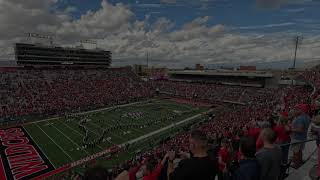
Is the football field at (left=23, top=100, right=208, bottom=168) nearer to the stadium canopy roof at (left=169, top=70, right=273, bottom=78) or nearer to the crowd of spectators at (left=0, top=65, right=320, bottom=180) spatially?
the crowd of spectators at (left=0, top=65, right=320, bottom=180)

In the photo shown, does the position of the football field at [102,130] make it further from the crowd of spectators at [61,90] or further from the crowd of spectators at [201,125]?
the crowd of spectators at [201,125]

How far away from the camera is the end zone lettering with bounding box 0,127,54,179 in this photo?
782 inches

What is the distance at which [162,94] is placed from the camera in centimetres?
6147

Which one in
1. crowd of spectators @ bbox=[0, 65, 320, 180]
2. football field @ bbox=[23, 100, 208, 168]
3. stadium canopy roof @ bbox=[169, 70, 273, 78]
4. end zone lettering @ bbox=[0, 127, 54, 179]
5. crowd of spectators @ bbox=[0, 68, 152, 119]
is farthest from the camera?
stadium canopy roof @ bbox=[169, 70, 273, 78]

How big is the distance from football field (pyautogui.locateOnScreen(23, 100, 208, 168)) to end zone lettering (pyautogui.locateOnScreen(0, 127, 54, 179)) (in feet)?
2.14

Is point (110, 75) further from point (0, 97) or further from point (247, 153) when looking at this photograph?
point (247, 153)

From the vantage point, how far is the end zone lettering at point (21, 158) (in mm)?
19852

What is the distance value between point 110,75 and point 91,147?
39969 mm

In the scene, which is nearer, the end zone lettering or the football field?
the end zone lettering

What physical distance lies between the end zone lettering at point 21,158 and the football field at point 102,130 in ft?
2.14

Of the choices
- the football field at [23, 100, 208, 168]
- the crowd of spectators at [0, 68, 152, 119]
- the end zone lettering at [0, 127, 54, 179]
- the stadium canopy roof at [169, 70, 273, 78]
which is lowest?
the end zone lettering at [0, 127, 54, 179]

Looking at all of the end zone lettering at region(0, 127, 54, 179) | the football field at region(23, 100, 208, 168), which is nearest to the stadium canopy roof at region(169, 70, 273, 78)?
the football field at region(23, 100, 208, 168)

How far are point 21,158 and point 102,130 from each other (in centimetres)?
981

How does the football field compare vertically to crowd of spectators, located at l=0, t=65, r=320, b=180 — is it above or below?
below
